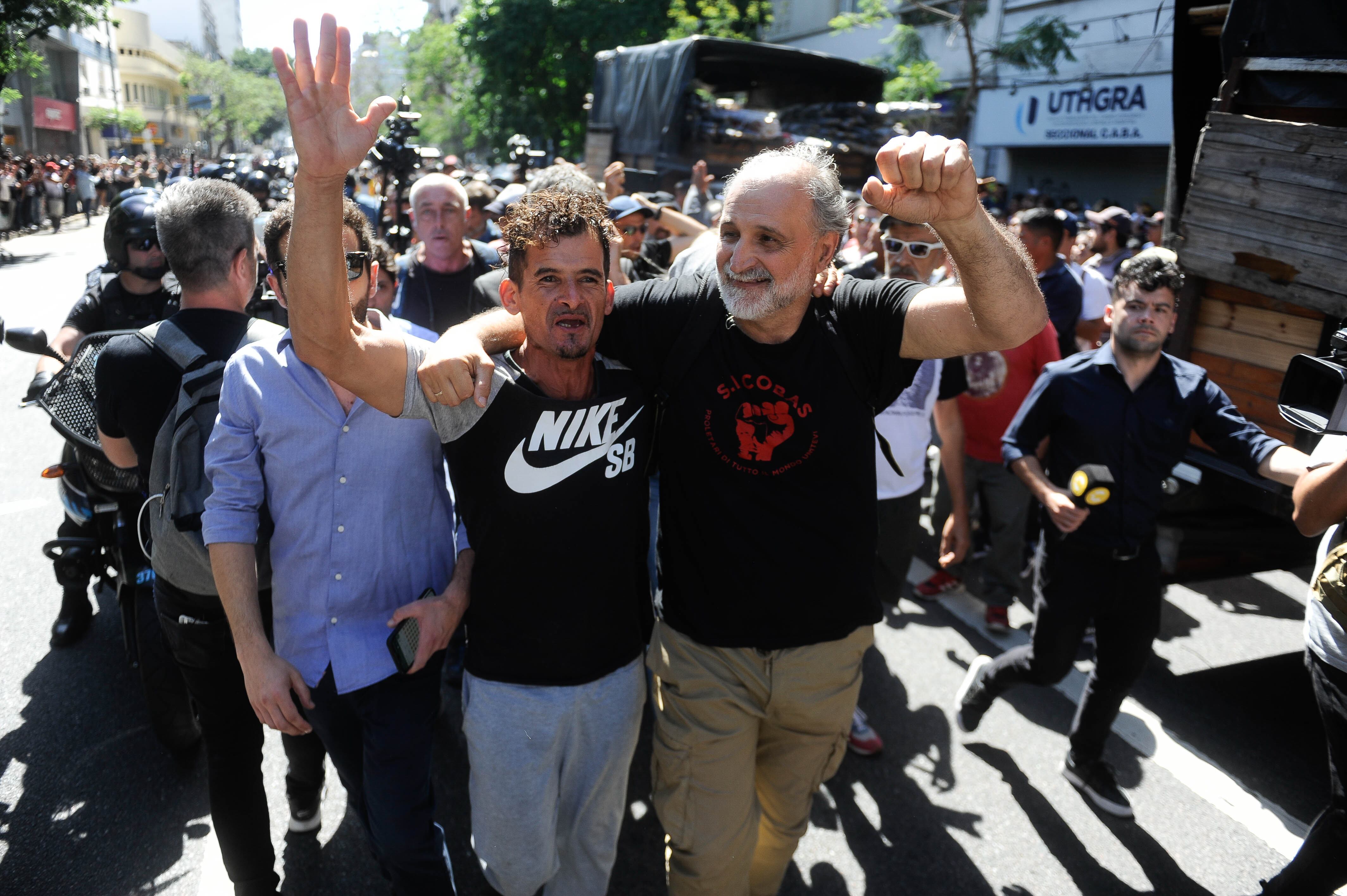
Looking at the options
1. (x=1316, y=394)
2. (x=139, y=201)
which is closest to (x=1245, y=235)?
(x=1316, y=394)

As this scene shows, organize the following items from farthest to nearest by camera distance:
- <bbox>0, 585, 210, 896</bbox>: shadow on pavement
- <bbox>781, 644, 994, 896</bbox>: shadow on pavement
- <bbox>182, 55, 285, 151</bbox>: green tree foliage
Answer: <bbox>182, 55, 285, 151</bbox>: green tree foliage → <bbox>781, 644, 994, 896</bbox>: shadow on pavement → <bbox>0, 585, 210, 896</bbox>: shadow on pavement

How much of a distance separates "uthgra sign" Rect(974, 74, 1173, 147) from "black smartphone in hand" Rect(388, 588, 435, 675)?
771 inches

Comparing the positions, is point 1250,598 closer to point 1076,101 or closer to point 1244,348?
point 1244,348

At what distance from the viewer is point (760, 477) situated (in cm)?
226

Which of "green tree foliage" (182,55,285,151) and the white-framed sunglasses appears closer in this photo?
the white-framed sunglasses

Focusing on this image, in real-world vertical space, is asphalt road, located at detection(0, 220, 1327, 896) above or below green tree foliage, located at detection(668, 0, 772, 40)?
below

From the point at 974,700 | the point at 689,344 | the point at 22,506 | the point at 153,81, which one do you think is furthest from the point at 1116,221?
the point at 153,81

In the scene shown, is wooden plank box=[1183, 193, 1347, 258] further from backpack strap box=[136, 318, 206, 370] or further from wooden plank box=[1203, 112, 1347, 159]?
backpack strap box=[136, 318, 206, 370]

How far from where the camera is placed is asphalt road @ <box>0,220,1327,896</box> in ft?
9.47

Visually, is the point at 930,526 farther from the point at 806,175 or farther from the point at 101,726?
the point at 101,726

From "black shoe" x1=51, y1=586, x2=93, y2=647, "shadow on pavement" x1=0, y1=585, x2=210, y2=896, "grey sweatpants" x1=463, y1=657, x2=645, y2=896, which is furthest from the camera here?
"black shoe" x1=51, y1=586, x2=93, y2=647

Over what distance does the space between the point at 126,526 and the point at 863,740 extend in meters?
2.98

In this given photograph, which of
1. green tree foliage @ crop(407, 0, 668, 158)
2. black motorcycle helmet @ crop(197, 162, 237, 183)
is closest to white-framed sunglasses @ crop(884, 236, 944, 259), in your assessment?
black motorcycle helmet @ crop(197, 162, 237, 183)

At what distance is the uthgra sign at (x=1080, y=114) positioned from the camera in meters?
18.2
